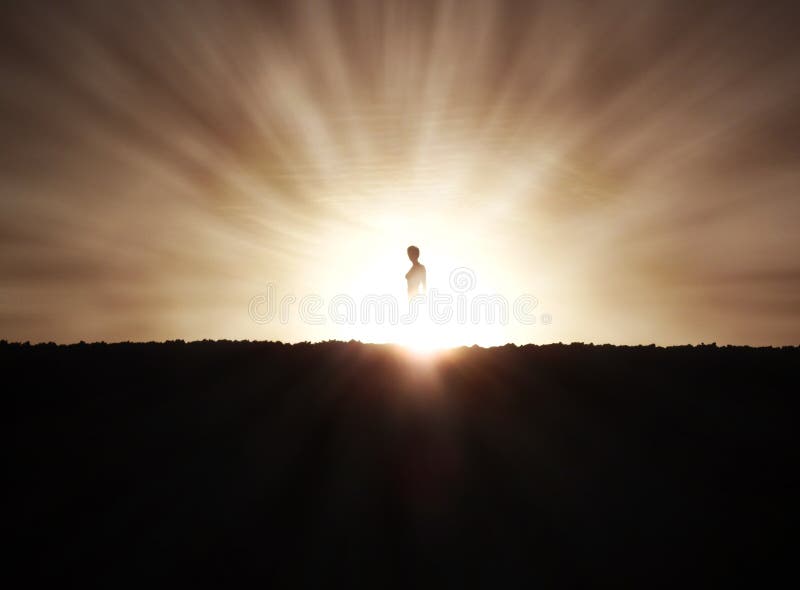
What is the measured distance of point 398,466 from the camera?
11.6 metres

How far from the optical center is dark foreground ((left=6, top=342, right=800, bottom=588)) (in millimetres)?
9492

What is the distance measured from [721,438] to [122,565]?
11.8m

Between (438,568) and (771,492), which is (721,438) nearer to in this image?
(771,492)

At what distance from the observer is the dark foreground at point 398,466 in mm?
9492

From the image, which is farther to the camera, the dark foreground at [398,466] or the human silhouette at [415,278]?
the human silhouette at [415,278]

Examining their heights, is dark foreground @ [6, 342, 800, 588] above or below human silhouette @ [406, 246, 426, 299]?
below

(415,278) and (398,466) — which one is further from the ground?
(415,278)

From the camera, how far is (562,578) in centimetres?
917

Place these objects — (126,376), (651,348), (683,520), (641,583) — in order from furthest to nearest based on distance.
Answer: (651,348), (126,376), (683,520), (641,583)

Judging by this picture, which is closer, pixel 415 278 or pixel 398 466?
pixel 398 466

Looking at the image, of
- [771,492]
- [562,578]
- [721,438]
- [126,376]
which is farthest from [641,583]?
[126,376]

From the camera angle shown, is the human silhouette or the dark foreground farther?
the human silhouette

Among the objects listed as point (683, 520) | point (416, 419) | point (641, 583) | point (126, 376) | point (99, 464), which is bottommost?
point (641, 583)

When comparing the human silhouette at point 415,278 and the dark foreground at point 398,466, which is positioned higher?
the human silhouette at point 415,278
